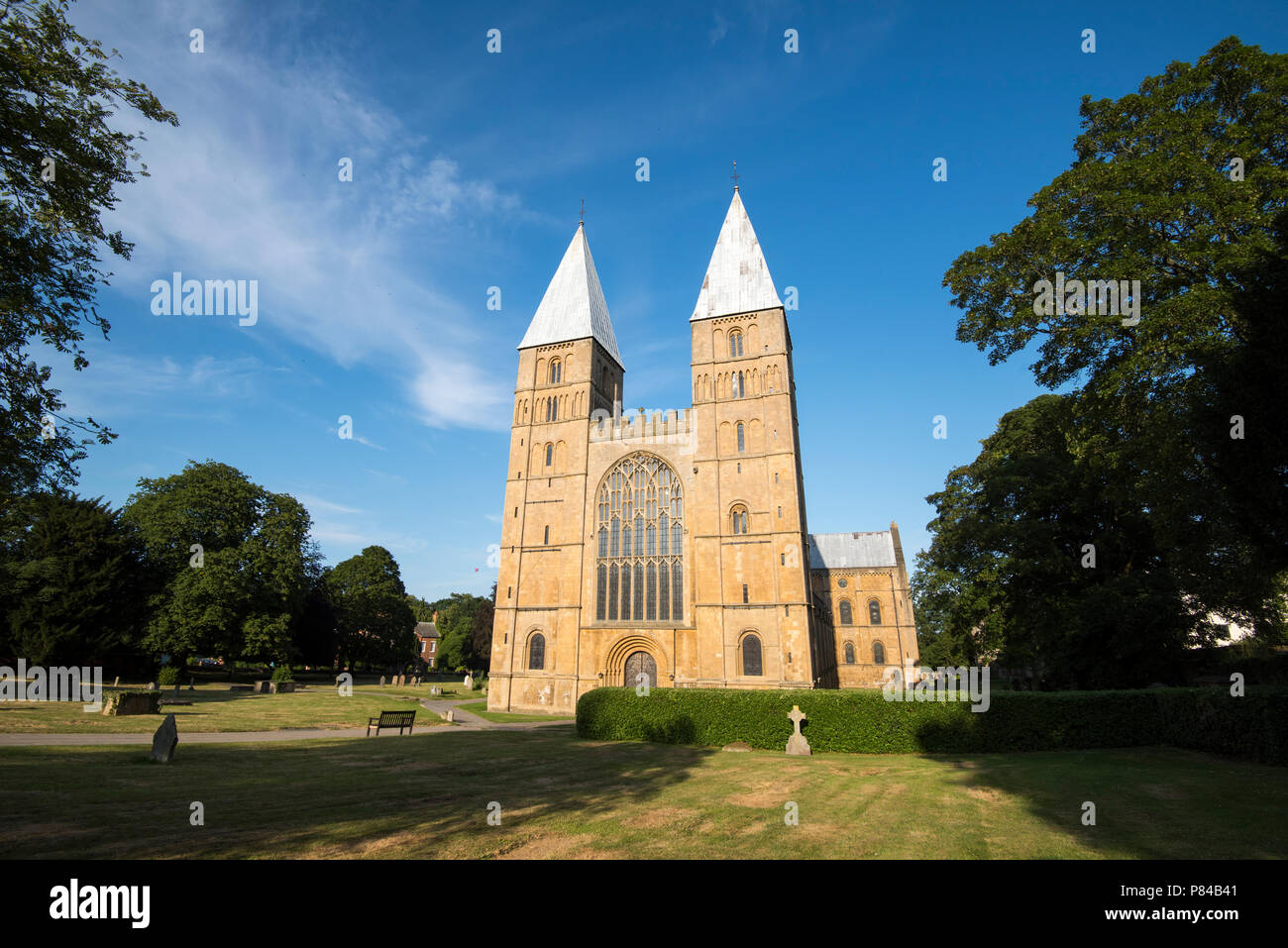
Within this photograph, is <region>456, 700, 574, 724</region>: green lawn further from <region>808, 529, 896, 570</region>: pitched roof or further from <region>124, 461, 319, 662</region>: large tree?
<region>808, 529, 896, 570</region>: pitched roof

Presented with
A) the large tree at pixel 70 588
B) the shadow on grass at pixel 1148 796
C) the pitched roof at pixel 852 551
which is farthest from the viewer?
the pitched roof at pixel 852 551

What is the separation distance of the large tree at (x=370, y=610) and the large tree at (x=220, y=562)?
17045 millimetres

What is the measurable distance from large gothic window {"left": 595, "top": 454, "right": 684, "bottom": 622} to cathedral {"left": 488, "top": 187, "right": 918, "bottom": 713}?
Result: 0.25 ft

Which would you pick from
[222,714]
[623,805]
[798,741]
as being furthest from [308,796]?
[222,714]

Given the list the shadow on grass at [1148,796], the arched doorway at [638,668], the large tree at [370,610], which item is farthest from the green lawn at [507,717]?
the large tree at [370,610]

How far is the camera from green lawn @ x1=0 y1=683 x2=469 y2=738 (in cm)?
1820

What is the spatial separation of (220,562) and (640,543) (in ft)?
90.6

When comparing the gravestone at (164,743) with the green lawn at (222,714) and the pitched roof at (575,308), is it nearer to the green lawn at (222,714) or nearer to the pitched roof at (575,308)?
the green lawn at (222,714)

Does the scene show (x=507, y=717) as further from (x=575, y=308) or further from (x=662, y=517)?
(x=575, y=308)

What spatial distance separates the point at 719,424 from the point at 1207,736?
76.0ft

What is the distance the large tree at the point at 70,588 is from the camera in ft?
111
